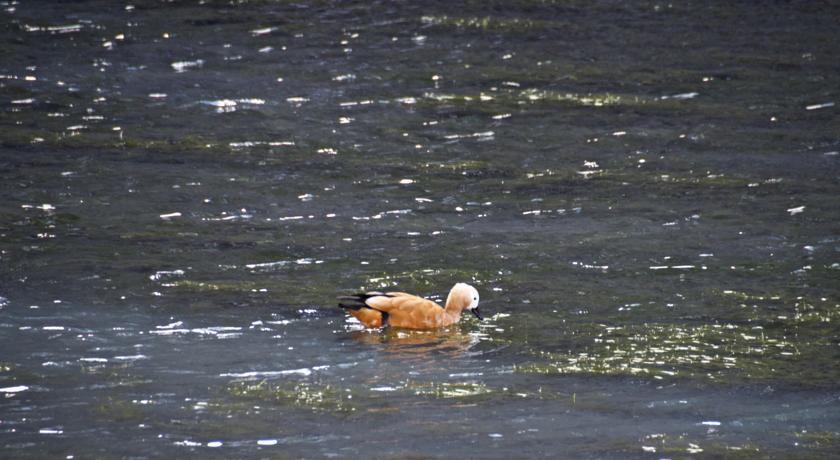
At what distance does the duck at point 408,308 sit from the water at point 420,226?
0.33ft

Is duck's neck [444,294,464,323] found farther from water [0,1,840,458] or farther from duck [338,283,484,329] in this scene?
water [0,1,840,458]

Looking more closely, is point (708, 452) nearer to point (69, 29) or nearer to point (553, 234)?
point (553, 234)

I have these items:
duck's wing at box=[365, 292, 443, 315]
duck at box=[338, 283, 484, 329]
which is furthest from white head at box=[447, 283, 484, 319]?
duck's wing at box=[365, 292, 443, 315]

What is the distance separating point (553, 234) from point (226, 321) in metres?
3.18

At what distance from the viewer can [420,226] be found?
1054 cm

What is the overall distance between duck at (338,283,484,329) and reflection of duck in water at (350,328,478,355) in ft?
Answer: 0.18

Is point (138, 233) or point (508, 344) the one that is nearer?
point (508, 344)

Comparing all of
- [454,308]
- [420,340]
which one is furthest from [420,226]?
[420,340]

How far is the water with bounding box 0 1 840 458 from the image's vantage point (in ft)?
22.4

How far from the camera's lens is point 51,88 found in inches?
575

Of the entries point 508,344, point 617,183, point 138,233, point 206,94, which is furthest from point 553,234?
point 206,94

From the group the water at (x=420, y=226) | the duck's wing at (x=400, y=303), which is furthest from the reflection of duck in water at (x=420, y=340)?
the duck's wing at (x=400, y=303)

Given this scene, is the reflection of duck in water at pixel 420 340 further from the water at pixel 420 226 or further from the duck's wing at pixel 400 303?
the duck's wing at pixel 400 303

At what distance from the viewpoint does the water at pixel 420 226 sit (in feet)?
22.4
